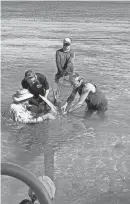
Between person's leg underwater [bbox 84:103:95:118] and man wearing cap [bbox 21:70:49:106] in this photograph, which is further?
person's leg underwater [bbox 84:103:95:118]

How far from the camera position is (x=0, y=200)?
195 inches

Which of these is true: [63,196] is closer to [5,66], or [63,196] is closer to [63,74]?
[63,74]

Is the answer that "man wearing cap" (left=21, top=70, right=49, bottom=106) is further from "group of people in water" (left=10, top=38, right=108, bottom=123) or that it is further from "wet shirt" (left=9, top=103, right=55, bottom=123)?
"wet shirt" (left=9, top=103, right=55, bottom=123)

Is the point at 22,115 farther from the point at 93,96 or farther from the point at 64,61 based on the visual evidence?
the point at 64,61

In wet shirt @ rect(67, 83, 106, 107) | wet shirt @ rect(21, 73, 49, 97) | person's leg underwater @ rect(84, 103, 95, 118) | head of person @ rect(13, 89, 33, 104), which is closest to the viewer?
head of person @ rect(13, 89, 33, 104)

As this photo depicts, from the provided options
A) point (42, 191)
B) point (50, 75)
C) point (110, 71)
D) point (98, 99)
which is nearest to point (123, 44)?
point (110, 71)

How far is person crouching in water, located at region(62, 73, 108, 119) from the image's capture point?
7898 millimetres

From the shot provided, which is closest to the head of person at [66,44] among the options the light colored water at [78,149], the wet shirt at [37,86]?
the light colored water at [78,149]

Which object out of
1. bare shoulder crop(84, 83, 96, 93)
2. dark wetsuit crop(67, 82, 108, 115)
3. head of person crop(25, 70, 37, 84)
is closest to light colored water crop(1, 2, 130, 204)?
dark wetsuit crop(67, 82, 108, 115)

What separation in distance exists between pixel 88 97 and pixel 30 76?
1434 millimetres

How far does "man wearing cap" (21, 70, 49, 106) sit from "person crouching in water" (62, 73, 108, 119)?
1.95 feet

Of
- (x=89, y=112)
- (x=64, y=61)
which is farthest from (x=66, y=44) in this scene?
(x=89, y=112)

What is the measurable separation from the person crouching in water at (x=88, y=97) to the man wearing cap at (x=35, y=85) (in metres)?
0.59

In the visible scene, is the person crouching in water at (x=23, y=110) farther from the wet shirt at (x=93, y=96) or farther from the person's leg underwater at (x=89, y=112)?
the person's leg underwater at (x=89, y=112)
